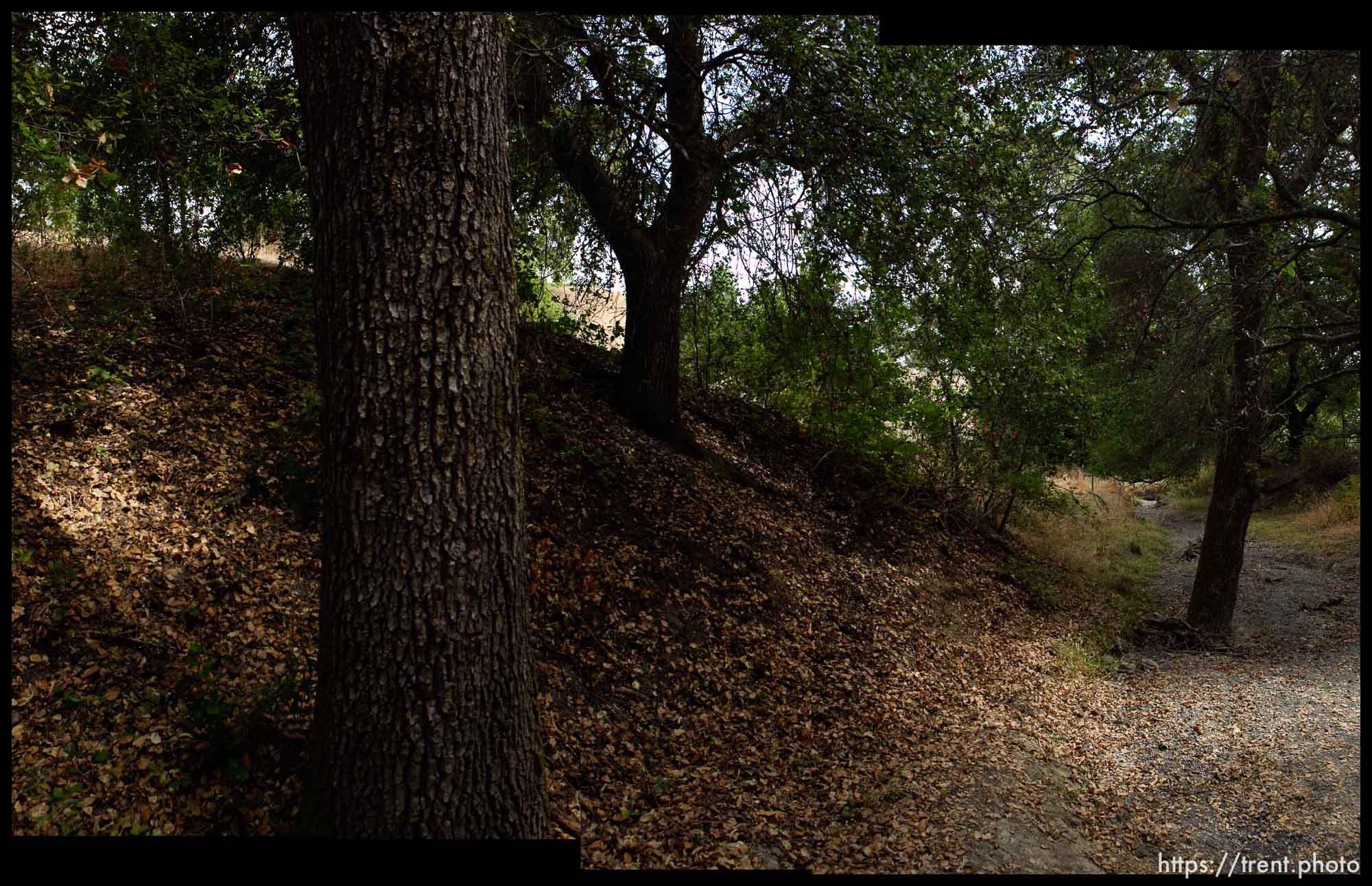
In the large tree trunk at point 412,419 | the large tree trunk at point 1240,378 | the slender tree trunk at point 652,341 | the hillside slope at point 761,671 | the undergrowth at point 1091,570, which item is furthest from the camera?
the undergrowth at point 1091,570

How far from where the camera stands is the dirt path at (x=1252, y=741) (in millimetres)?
4359

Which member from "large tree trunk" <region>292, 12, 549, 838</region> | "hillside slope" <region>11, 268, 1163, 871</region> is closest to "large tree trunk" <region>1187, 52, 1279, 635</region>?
"hillside slope" <region>11, 268, 1163, 871</region>

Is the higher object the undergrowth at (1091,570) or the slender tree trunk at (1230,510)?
the slender tree trunk at (1230,510)

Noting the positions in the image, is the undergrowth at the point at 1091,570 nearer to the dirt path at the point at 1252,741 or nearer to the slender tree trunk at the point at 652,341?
the dirt path at the point at 1252,741

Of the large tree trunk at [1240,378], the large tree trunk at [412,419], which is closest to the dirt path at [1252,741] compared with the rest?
the large tree trunk at [1240,378]

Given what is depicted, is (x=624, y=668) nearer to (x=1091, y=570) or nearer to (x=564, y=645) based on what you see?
(x=564, y=645)

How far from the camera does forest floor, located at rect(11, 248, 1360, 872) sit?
12.1 ft

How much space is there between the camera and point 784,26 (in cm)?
611

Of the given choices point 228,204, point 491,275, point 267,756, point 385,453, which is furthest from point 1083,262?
point 228,204

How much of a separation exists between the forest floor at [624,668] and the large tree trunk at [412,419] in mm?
959

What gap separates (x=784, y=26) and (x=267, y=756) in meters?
5.95

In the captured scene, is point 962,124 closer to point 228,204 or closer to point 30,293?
point 228,204

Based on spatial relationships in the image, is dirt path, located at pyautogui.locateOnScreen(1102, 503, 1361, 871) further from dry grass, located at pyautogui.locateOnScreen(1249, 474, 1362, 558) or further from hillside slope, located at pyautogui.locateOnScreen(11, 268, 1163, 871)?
dry grass, located at pyautogui.locateOnScreen(1249, 474, 1362, 558)

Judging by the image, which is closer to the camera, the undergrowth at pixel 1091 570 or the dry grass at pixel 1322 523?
the undergrowth at pixel 1091 570
